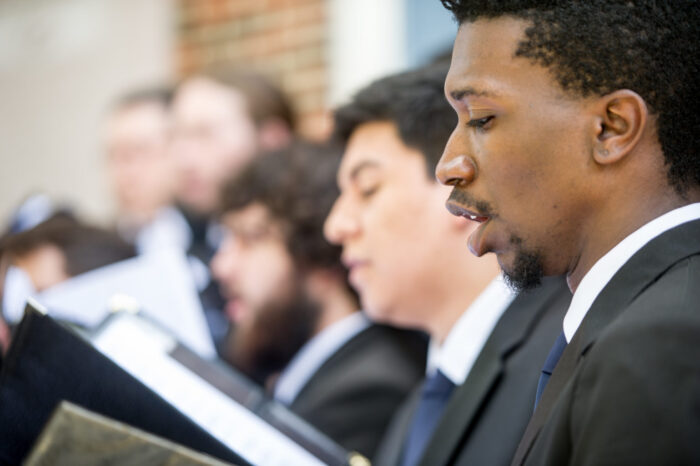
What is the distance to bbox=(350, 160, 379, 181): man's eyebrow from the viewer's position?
7.65 feet

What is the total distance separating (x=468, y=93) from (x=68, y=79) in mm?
5108

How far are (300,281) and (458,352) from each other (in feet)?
3.49

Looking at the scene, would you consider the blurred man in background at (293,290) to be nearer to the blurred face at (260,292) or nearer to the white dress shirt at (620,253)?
the blurred face at (260,292)

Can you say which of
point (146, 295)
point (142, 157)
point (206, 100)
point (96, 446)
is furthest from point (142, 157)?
point (96, 446)

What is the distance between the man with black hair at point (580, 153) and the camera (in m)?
1.05

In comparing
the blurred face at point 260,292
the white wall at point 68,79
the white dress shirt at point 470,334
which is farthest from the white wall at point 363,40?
the white dress shirt at point 470,334

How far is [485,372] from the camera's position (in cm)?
175

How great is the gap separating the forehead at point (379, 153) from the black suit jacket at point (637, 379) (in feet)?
4.14

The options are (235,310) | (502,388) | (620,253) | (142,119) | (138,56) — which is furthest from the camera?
(138,56)

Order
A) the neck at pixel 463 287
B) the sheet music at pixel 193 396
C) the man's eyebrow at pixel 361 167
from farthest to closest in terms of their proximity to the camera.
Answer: the man's eyebrow at pixel 361 167
the neck at pixel 463 287
the sheet music at pixel 193 396

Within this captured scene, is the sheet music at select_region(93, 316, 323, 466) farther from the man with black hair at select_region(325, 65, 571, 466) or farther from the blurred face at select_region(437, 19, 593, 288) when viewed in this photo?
the blurred face at select_region(437, 19, 593, 288)

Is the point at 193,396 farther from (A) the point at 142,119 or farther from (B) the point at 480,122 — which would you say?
(A) the point at 142,119

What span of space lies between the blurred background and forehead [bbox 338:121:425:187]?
1.79 meters

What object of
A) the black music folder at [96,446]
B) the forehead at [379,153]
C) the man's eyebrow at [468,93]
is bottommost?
the black music folder at [96,446]
